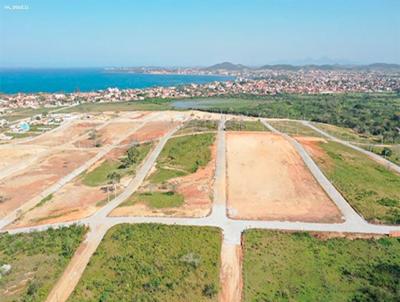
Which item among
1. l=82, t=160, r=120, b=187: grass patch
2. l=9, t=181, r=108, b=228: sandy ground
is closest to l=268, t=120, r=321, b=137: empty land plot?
l=82, t=160, r=120, b=187: grass patch

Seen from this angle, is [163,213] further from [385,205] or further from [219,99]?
[219,99]

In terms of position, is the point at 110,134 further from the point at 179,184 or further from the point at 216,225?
the point at 216,225

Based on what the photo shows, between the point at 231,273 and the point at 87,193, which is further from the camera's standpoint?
the point at 87,193

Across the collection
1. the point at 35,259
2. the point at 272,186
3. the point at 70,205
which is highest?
the point at 272,186

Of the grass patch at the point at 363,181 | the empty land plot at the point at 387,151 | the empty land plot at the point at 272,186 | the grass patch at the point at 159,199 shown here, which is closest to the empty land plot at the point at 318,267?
the empty land plot at the point at 272,186

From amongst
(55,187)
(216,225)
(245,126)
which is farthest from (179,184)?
(245,126)

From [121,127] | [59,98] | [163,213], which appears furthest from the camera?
[59,98]

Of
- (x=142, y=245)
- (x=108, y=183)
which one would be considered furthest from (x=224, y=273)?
(x=108, y=183)
